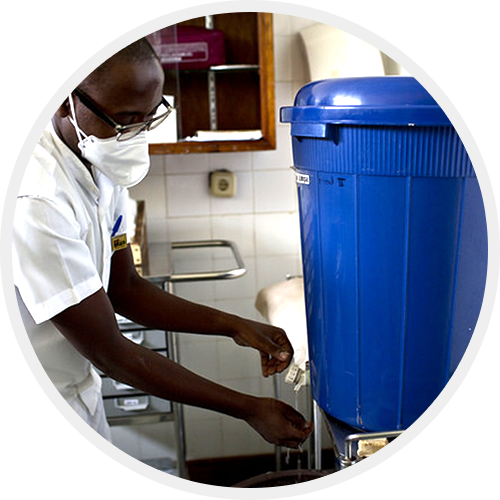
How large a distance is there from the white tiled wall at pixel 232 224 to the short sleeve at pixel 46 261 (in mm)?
1101

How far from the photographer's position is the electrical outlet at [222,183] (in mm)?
1919

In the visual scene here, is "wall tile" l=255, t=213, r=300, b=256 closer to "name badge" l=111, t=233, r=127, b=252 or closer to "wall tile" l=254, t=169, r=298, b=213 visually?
"wall tile" l=254, t=169, r=298, b=213

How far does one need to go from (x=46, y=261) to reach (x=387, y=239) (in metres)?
0.43

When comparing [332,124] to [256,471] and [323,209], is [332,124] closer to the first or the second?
[323,209]

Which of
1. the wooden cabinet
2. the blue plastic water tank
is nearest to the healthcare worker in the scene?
the blue plastic water tank

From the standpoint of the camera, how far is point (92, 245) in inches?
37.4

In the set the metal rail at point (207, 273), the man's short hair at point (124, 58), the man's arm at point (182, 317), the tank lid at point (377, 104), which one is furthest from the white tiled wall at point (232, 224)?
the tank lid at point (377, 104)

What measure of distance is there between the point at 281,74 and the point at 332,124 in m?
1.18

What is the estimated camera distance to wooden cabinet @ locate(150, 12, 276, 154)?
173cm

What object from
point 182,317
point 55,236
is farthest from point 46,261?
point 182,317

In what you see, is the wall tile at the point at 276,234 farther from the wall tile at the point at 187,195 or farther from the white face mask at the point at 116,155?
the white face mask at the point at 116,155

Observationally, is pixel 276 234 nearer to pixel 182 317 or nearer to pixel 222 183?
pixel 222 183

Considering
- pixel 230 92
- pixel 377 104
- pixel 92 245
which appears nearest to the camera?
pixel 377 104

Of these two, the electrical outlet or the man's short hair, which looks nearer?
the man's short hair
